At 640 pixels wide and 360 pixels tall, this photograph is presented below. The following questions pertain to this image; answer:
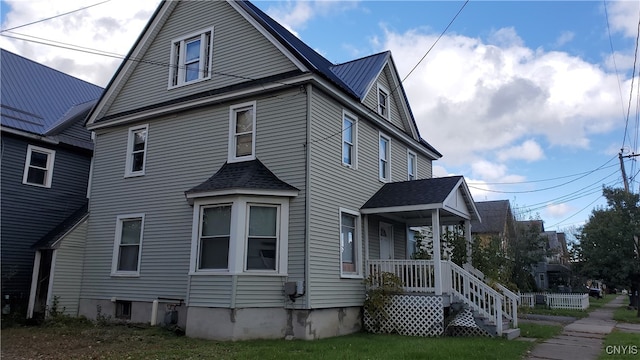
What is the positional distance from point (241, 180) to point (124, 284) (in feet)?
17.9

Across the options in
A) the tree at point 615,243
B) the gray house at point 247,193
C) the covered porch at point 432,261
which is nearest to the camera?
the gray house at point 247,193

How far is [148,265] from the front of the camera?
13586mm

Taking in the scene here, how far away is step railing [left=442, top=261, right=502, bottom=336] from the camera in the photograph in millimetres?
12137

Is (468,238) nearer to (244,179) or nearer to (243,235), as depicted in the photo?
(243,235)

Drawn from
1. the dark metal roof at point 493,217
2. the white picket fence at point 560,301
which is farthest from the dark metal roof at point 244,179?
the dark metal roof at point 493,217

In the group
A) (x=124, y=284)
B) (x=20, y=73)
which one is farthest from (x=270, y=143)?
(x=20, y=73)

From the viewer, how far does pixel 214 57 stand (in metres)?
14.1

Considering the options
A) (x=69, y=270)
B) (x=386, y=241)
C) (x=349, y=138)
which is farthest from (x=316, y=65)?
(x=69, y=270)

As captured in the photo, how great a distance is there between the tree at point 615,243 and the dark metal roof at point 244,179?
2125 centimetres

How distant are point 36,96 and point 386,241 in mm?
14107

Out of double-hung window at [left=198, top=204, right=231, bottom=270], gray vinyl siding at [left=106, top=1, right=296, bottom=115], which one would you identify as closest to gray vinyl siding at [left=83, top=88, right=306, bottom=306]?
double-hung window at [left=198, top=204, right=231, bottom=270]

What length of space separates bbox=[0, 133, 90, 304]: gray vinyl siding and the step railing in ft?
43.9

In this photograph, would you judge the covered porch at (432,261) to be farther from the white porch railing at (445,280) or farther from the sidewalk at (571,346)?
the sidewalk at (571,346)

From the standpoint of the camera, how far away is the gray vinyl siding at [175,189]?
11.8 m
